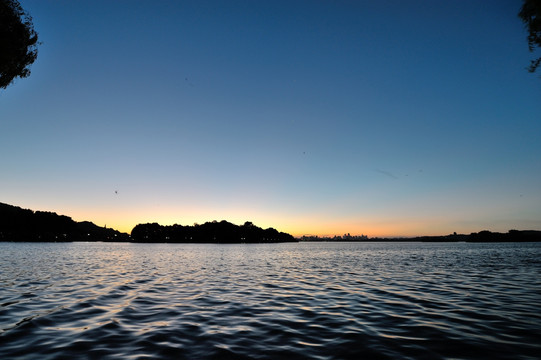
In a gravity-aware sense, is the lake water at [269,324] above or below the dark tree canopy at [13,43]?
below

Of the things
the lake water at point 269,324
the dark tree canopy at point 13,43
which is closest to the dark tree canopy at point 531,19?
the lake water at point 269,324

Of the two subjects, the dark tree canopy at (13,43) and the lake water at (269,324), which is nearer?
the lake water at (269,324)

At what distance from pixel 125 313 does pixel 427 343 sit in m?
11.8

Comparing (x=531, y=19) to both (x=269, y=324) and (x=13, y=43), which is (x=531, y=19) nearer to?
(x=269, y=324)

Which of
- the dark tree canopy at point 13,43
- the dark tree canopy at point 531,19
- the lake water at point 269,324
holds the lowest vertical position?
the lake water at point 269,324

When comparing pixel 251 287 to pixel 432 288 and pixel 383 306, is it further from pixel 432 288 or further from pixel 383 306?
pixel 432 288

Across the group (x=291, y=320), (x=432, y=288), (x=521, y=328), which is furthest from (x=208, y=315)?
(x=432, y=288)

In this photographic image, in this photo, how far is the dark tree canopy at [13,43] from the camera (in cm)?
1661

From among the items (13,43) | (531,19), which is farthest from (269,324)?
(13,43)

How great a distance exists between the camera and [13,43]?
1727cm

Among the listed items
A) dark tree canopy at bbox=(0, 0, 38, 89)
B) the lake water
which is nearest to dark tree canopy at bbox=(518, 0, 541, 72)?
the lake water

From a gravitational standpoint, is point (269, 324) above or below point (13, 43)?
below

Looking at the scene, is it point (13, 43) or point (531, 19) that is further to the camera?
point (13, 43)

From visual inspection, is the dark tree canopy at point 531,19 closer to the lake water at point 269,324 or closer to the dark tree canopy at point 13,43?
the lake water at point 269,324
